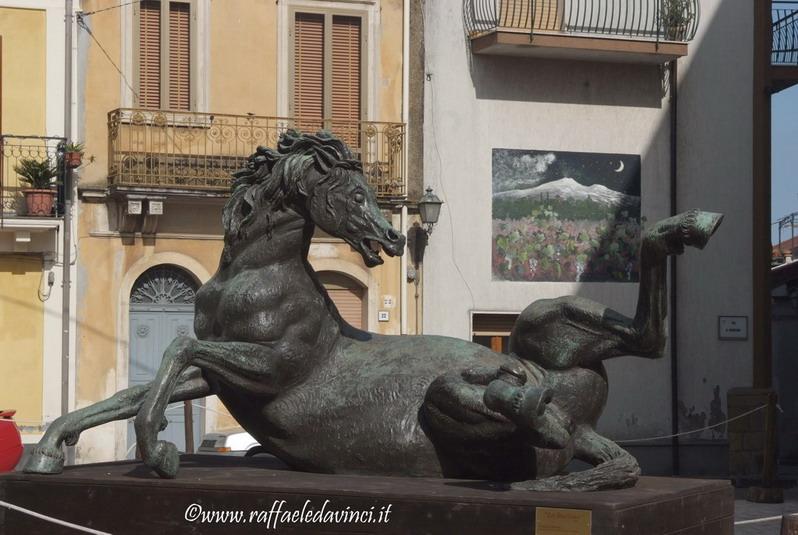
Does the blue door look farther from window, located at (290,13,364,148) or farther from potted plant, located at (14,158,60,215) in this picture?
window, located at (290,13,364,148)

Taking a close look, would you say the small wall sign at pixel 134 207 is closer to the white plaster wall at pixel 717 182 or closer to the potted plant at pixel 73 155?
the potted plant at pixel 73 155

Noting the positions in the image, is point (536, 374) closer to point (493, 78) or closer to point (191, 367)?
point (191, 367)

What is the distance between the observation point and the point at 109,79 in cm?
2319

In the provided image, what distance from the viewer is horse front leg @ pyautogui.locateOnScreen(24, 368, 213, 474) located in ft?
20.9

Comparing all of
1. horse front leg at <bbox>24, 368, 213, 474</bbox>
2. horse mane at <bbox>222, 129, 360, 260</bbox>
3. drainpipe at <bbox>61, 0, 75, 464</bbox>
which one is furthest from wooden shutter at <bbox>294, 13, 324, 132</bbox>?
horse front leg at <bbox>24, 368, 213, 474</bbox>

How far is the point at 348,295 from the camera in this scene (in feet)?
79.1

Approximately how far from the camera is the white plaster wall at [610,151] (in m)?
24.4

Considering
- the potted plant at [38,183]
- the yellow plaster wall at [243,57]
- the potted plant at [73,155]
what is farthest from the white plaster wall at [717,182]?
the potted plant at [38,183]

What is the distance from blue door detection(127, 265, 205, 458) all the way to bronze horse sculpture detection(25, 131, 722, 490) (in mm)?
16497

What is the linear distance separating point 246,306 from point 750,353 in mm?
20217

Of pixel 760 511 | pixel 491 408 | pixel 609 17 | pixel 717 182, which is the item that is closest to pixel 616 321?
pixel 491 408

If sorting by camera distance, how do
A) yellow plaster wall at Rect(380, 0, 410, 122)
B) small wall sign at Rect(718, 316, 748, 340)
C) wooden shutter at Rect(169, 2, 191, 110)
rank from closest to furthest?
wooden shutter at Rect(169, 2, 191, 110), yellow plaster wall at Rect(380, 0, 410, 122), small wall sign at Rect(718, 316, 748, 340)

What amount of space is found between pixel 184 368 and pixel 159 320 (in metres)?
17.2

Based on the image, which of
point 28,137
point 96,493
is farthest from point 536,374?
point 28,137
